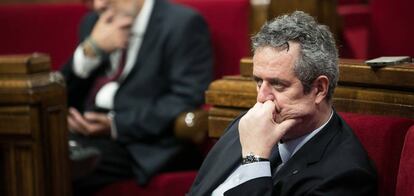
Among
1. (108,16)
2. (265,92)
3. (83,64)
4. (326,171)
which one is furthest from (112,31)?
(326,171)

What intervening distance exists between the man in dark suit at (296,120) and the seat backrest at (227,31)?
1.26 meters

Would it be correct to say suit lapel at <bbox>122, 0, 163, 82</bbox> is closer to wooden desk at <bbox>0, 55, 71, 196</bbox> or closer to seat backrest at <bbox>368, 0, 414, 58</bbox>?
wooden desk at <bbox>0, 55, 71, 196</bbox>

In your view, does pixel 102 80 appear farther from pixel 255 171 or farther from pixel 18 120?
pixel 255 171

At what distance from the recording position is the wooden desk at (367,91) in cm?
182

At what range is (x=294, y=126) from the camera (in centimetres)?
167

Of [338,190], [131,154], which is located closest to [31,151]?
[131,154]

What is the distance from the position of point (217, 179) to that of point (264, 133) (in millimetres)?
195

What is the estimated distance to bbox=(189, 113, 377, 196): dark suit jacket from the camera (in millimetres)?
1579

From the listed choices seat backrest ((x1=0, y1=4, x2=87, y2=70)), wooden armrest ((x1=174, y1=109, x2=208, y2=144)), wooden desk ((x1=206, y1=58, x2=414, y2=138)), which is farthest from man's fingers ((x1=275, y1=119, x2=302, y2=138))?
seat backrest ((x1=0, y1=4, x2=87, y2=70))

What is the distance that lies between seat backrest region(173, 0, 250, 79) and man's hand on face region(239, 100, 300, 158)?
126 centimetres

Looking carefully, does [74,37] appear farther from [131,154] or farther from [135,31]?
[131,154]

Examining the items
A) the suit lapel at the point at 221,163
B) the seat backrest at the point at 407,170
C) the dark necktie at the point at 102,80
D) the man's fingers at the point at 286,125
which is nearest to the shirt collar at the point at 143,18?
the dark necktie at the point at 102,80

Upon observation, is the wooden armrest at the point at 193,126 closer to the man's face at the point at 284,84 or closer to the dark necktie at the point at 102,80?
the dark necktie at the point at 102,80

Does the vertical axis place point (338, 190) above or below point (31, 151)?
above
